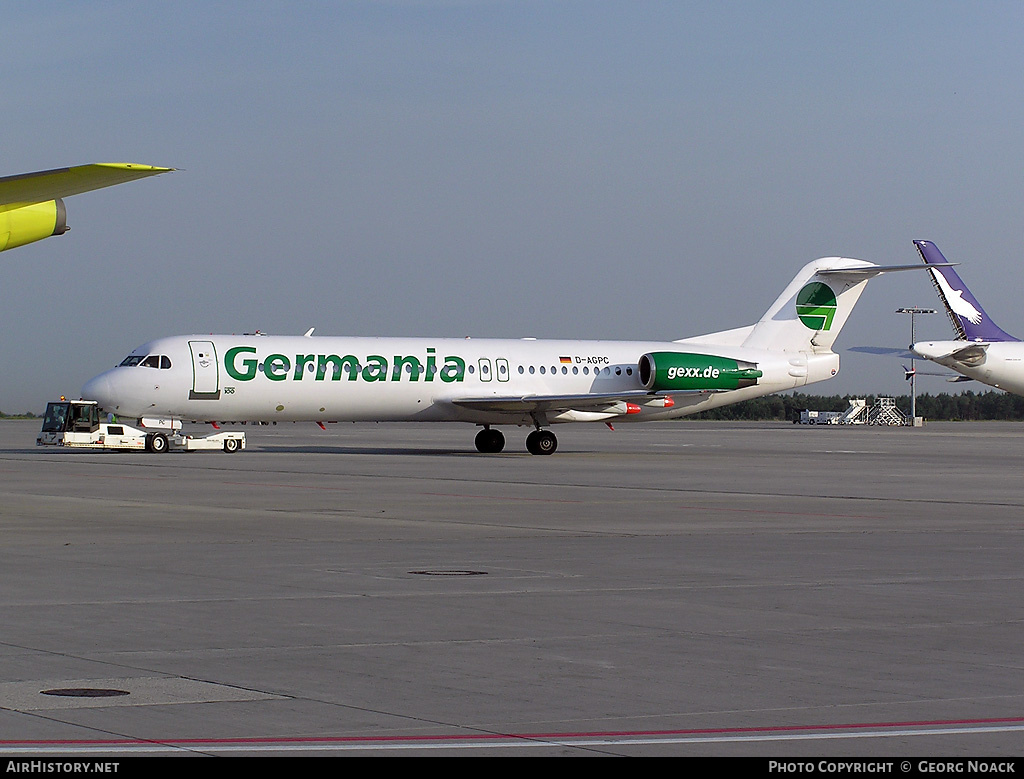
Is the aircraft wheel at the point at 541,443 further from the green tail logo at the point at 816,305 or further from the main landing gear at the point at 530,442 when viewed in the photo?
the green tail logo at the point at 816,305

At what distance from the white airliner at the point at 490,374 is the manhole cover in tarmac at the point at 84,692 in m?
36.3

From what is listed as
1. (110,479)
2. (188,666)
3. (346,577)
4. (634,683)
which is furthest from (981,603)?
(110,479)

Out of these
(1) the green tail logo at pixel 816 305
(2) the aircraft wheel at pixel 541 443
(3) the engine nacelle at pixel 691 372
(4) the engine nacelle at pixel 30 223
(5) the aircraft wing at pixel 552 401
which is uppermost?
(1) the green tail logo at pixel 816 305

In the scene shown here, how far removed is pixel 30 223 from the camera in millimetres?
15867

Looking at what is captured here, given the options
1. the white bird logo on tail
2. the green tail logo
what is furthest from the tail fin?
the white bird logo on tail

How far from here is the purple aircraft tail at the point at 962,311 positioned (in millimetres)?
75125

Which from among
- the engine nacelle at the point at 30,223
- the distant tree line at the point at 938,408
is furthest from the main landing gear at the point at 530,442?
the distant tree line at the point at 938,408

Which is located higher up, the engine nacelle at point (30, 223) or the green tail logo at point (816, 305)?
the green tail logo at point (816, 305)

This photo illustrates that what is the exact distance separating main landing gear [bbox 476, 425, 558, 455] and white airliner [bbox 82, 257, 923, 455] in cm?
6

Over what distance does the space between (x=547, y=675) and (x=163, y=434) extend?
3954cm

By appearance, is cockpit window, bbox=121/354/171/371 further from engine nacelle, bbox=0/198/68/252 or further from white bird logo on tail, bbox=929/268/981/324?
white bird logo on tail, bbox=929/268/981/324

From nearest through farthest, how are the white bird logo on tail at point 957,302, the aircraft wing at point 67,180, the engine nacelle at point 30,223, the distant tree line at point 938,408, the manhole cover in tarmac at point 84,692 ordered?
the manhole cover in tarmac at point 84,692, the aircraft wing at point 67,180, the engine nacelle at point 30,223, the white bird logo on tail at point 957,302, the distant tree line at point 938,408

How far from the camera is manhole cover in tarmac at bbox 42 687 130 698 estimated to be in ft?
27.3

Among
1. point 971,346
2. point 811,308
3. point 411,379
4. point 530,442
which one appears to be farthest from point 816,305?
point 971,346
